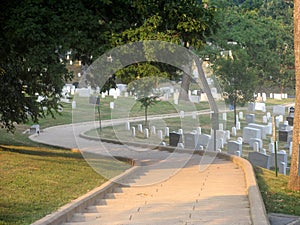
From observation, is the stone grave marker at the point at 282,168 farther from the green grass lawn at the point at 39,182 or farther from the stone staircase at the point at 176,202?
the green grass lawn at the point at 39,182

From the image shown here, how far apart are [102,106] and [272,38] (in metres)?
17.6

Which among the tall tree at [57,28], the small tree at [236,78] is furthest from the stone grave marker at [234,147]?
the small tree at [236,78]

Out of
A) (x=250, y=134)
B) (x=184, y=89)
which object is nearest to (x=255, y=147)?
(x=250, y=134)

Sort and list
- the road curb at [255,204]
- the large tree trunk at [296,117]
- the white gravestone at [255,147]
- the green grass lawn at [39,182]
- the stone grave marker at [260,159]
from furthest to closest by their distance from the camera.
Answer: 1. the white gravestone at [255,147]
2. the stone grave marker at [260,159]
3. the large tree trunk at [296,117]
4. the green grass lawn at [39,182]
5. the road curb at [255,204]

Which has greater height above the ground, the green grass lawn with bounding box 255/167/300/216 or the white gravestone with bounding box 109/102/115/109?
the white gravestone with bounding box 109/102/115/109

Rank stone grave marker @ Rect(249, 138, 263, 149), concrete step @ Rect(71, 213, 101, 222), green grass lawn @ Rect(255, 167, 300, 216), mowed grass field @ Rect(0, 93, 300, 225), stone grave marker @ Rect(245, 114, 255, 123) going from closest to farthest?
concrete step @ Rect(71, 213, 101, 222), mowed grass field @ Rect(0, 93, 300, 225), green grass lawn @ Rect(255, 167, 300, 216), stone grave marker @ Rect(249, 138, 263, 149), stone grave marker @ Rect(245, 114, 255, 123)

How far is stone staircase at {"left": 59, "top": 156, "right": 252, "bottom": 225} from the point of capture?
10.1m

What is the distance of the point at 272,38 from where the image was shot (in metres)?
58.7

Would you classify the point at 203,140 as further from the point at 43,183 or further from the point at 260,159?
the point at 43,183

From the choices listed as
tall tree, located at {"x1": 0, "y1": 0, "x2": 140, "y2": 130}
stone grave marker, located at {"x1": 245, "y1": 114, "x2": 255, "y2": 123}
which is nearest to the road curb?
tall tree, located at {"x1": 0, "y1": 0, "x2": 140, "y2": 130}

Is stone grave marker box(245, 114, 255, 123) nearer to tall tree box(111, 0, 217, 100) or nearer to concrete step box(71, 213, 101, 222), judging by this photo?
tall tree box(111, 0, 217, 100)

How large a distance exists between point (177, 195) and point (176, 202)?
116cm

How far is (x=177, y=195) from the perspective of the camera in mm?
13211

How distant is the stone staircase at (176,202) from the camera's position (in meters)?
10.1
